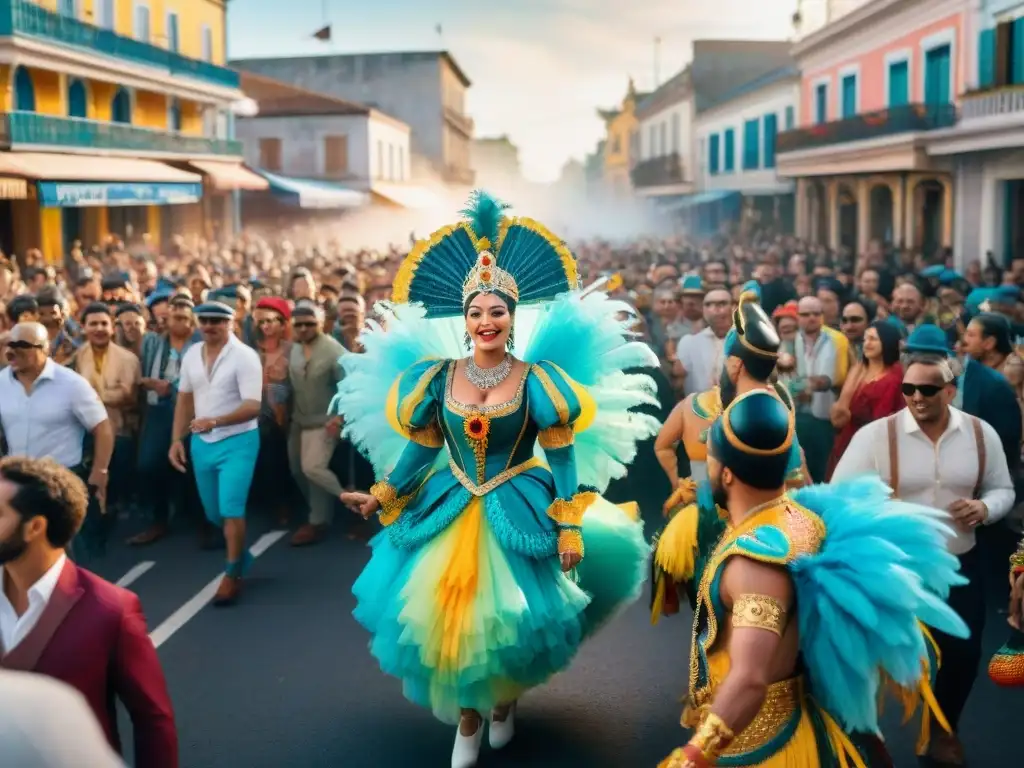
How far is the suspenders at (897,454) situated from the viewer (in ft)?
18.3

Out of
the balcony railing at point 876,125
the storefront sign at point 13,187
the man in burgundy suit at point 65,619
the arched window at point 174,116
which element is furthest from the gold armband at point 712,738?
the arched window at point 174,116

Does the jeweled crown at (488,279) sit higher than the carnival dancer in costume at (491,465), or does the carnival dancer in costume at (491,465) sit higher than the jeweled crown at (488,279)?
the jeweled crown at (488,279)

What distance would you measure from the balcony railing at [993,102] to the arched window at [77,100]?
21068mm

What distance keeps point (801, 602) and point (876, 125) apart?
26.3 m

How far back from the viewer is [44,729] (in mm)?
1741

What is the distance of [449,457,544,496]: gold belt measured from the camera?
18.8 feet

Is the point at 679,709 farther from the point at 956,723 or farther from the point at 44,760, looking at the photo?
the point at 44,760

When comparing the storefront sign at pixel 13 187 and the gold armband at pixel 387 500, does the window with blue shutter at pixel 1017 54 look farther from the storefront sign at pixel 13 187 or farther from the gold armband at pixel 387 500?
the gold armband at pixel 387 500

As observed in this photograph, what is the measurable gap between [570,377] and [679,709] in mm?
1717

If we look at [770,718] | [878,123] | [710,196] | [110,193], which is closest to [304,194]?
[110,193]

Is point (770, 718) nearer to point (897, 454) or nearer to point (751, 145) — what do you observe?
point (897, 454)

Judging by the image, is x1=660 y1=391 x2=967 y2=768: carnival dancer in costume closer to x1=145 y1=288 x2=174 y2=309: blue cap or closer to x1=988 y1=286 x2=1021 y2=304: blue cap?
x1=988 y1=286 x2=1021 y2=304: blue cap

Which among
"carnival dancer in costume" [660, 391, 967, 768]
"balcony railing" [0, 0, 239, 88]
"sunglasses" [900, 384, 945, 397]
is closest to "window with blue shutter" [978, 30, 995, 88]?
"balcony railing" [0, 0, 239, 88]

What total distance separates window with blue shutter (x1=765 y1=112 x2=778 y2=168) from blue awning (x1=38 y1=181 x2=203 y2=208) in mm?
18203
